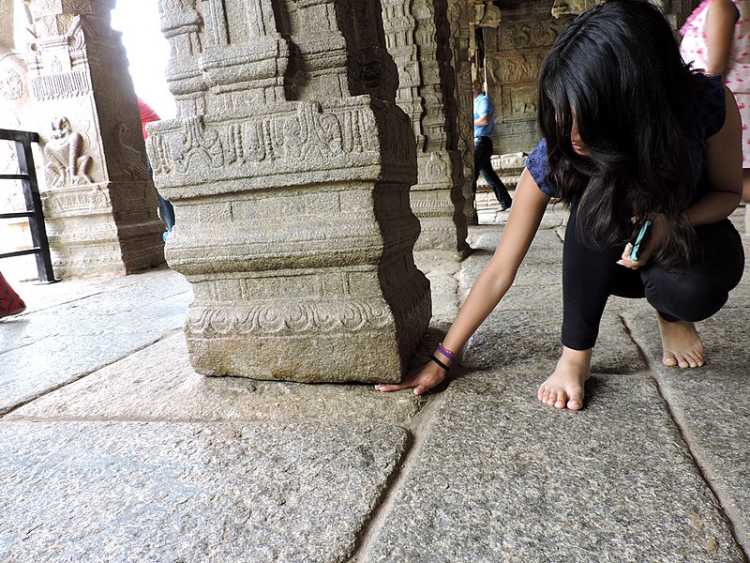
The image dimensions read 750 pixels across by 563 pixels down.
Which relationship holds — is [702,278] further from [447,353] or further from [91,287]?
[91,287]

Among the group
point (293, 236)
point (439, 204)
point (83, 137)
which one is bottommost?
point (439, 204)

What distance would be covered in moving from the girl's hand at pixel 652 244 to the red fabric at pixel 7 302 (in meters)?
3.04

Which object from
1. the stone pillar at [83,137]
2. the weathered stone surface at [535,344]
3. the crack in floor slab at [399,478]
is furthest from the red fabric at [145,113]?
the crack in floor slab at [399,478]

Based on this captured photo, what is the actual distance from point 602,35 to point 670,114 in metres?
0.21

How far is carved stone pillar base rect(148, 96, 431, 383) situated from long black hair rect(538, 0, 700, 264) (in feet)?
1.51

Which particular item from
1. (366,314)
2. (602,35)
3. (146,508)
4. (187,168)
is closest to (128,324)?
(187,168)

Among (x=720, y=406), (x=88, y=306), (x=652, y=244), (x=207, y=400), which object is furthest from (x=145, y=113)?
(x=720, y=406)

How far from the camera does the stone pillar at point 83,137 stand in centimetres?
445

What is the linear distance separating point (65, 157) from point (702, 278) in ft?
15.8

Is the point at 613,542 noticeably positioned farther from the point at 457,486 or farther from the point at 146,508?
the point at 146,508

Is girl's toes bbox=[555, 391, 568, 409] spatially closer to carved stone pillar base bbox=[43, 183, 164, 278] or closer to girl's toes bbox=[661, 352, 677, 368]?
girl's toes bbox=[661, 352, 677, 368]

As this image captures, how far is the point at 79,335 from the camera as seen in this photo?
2506mm

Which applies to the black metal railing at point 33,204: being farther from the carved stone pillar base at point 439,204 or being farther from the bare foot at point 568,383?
the bare foot at point 568,383

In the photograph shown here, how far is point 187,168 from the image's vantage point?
A: 4.85ft
